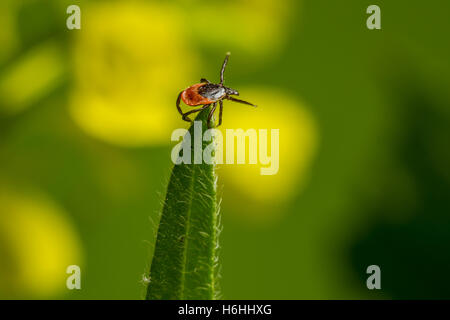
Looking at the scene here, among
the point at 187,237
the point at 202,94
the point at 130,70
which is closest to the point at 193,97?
the point at 202,94

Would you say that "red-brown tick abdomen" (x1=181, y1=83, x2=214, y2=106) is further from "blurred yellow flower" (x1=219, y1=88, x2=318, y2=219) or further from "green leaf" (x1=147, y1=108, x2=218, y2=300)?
"blurred yellow flower" (x1=219, y1=88, x2=318, y2=219)

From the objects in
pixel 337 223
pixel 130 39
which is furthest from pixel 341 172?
pixel 130 39

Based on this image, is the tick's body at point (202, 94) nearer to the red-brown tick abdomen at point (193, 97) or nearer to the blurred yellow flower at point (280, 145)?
the red-brown tick abdomen at point (193, 97)

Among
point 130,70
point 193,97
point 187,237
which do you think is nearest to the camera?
point 187,237

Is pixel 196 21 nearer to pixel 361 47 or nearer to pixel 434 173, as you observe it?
pixel 361 47

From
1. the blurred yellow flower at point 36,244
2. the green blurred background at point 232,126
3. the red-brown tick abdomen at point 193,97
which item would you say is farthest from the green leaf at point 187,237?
the blurred yellow flower at point 36,244

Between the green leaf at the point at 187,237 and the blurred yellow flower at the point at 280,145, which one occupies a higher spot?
the blurred yellow flower at the point at 280,145

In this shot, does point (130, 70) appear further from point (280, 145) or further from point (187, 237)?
point (187, 237)
